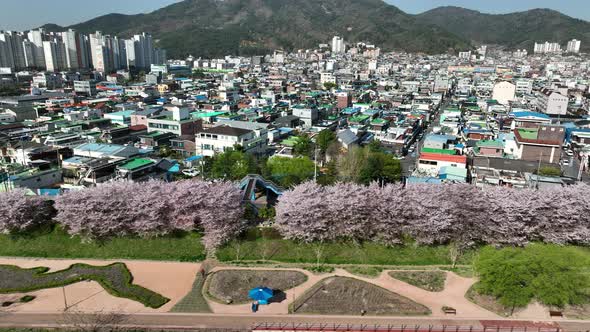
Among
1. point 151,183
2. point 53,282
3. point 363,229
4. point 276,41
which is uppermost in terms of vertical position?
point 276,41

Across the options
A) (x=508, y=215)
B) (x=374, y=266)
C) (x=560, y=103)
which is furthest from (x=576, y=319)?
(x=560, y=103)

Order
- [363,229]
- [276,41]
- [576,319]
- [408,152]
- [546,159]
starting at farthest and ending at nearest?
[276,41] → [408,152] → [546,159] → [363,229] → [576,319]

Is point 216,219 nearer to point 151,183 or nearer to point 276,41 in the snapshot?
point 151,183

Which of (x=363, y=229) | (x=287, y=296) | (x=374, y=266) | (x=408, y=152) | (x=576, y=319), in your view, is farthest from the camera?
(x=408, y=152)

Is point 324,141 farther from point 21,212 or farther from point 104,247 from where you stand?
point 21,212

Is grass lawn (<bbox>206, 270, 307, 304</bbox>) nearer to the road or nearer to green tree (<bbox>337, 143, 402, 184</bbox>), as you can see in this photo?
Answer: the road

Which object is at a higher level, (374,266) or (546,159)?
(546,159)
